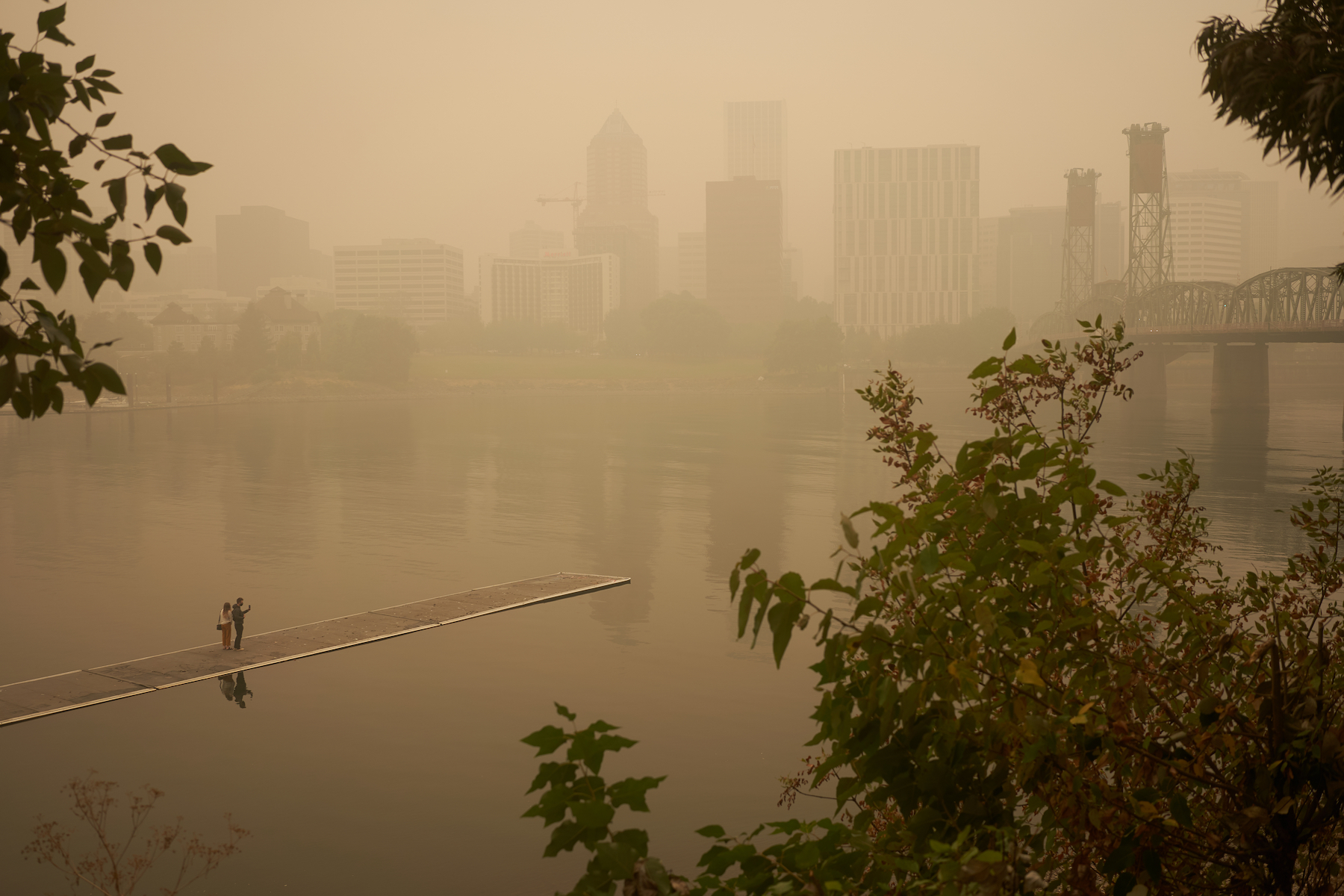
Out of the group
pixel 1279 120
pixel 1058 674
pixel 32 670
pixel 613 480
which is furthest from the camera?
pixel 613 480

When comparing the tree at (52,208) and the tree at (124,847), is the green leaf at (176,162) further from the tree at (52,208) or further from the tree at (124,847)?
the tree at (124,847)

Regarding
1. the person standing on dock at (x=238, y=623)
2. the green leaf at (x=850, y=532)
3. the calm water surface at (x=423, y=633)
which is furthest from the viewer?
the person standing on dock at (x=238, y=623)

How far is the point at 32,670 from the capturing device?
79.8 ft

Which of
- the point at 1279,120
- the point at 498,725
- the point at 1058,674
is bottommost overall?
the point at 498,725

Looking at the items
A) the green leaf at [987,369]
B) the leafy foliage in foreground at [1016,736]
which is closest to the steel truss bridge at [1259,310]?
the green leaf at [987,369]

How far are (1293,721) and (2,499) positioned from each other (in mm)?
66034

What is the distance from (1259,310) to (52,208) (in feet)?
472

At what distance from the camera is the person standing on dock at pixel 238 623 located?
2473 cm

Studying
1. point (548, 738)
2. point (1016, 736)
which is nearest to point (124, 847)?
point (548, 738)

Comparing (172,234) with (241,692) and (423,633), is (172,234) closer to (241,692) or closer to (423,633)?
(241,692)

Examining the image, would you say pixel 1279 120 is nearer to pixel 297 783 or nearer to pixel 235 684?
pixel 297 783

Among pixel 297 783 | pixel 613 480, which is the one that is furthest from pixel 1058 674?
pixel 613 480

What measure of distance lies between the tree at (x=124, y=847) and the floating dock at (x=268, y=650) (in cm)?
409

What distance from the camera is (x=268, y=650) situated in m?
24.9
